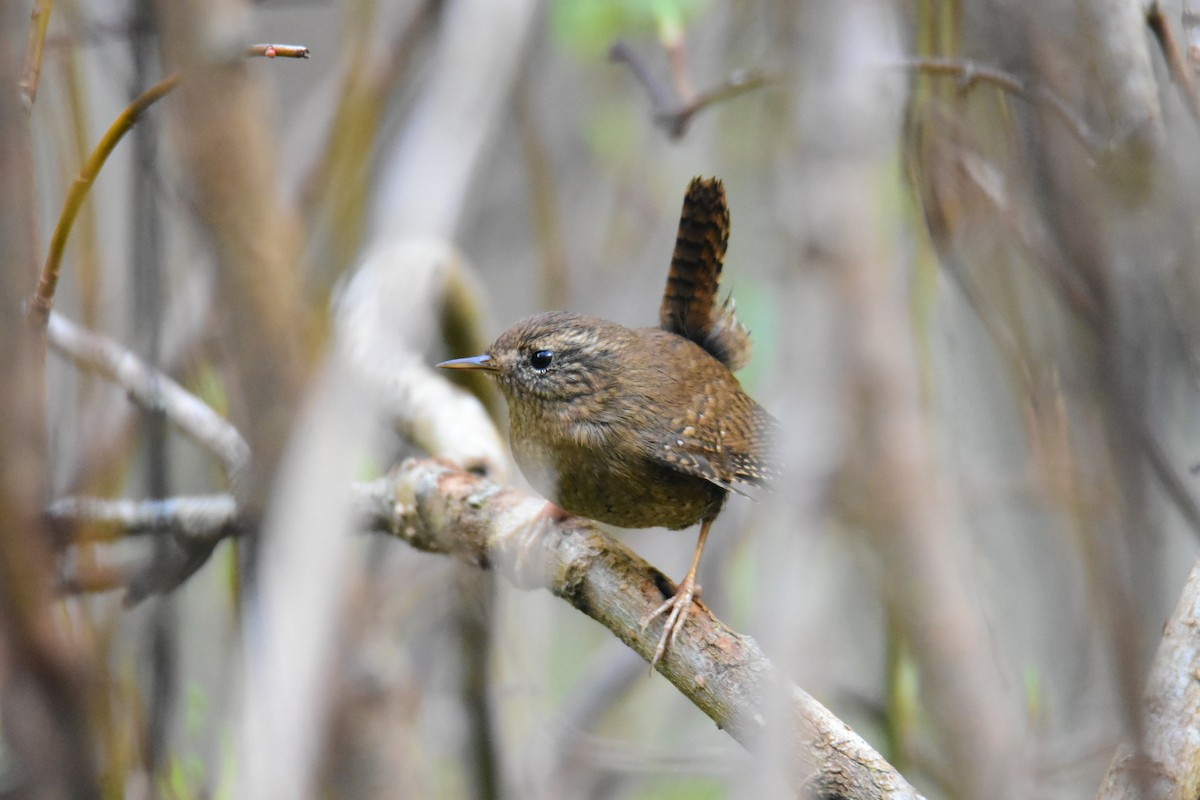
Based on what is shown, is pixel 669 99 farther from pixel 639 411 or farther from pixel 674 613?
pixel 674 613

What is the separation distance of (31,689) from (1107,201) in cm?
128

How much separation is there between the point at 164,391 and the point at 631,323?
221 centimetres

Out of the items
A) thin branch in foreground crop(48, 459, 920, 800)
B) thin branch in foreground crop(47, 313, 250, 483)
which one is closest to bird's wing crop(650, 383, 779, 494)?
thin branch in foreground crop(48, 459, 920, 800)

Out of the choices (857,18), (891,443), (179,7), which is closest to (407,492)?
(891,443)

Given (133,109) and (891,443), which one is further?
(891,443)

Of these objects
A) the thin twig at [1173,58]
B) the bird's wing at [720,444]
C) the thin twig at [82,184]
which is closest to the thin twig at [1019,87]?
the thin twig at [1173,58]

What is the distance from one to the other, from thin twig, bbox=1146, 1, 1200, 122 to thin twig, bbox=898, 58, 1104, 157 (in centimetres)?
14

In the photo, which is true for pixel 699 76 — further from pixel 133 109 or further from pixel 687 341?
pixel 133 109

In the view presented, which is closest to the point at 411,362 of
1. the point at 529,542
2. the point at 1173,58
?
the point at 529,542

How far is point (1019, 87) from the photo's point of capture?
1.69 metres

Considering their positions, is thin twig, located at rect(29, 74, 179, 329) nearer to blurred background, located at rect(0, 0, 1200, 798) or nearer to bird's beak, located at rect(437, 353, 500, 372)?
blurred background, located at rect(0, 0, 1200, 798)

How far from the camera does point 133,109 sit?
4.01ft

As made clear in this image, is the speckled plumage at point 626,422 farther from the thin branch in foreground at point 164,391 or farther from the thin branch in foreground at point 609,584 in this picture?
the thin branch in foreground at point 164,391

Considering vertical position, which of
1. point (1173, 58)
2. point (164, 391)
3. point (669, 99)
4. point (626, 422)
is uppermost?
point (669, 99)
